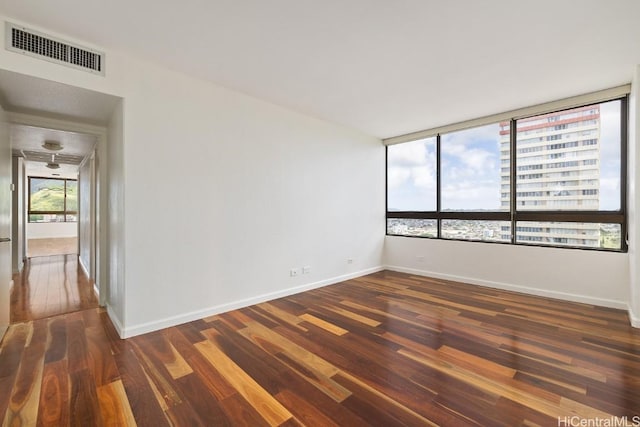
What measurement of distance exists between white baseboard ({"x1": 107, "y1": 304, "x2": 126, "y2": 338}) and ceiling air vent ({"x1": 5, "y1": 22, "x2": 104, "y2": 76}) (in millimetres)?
2385

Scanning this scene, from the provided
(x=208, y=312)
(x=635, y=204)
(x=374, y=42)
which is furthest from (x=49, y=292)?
(x=635, y=204)

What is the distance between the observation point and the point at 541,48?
2.52 meters

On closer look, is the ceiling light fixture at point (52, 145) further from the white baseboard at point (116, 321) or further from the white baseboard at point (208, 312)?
the white baseboard at point (208, 312)

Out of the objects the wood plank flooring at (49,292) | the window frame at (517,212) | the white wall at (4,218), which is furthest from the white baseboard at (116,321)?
the window frame at (517,212)

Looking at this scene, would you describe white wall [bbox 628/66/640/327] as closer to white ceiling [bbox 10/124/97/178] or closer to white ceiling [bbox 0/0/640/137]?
white ceiling [bbox 0/0/640/137]

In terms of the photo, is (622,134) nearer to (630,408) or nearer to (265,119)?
(630,408)

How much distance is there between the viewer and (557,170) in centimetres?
384

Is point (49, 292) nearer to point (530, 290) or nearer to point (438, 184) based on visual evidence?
point (438, 184)

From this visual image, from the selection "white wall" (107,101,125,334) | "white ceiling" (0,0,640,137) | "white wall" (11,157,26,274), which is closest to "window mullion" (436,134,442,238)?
"white ceiling" (0,0,640,137)

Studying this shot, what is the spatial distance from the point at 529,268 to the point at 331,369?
3.50 metres

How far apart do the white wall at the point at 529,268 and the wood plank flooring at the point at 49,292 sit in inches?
200

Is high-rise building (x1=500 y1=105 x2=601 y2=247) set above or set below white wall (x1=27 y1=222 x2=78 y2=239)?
above

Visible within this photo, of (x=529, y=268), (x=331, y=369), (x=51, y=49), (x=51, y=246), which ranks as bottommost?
(x=331, y=369)

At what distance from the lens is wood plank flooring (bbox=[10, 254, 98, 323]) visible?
332cm
